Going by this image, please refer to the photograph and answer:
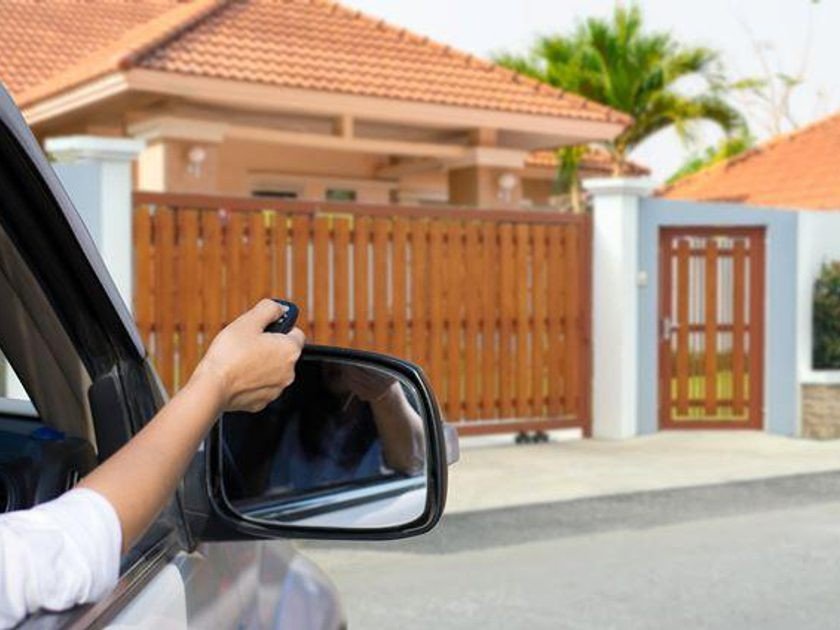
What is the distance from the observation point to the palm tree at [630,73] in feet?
68.8

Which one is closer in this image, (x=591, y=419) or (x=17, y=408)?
(x=17, y=408)

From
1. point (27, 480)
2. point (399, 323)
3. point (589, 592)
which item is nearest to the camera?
point (27, 480)

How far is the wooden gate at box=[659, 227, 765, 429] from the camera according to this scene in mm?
11047

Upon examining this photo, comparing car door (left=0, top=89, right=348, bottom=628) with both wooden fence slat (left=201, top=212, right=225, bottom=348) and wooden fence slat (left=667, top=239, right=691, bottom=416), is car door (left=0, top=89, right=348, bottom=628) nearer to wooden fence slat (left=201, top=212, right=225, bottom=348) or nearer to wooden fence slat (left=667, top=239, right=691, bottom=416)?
wooden fence slat (left=201, top=212, right=225, bottom=348)

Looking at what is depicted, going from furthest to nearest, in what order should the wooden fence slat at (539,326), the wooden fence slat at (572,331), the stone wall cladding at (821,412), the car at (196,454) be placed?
the stone wall cladding at (821,412) → the wooden fence slat at (572,331) → the wooden fence slat at (539,326) → the car at (196,454)

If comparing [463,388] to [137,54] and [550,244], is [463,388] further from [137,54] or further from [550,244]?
[137,54]

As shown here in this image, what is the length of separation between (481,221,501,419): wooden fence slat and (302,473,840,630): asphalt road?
2274 mm

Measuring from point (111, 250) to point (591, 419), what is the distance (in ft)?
14.1

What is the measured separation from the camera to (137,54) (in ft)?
40.7

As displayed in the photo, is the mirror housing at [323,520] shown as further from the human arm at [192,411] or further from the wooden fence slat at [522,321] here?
the wooden fence slat at [522,321]

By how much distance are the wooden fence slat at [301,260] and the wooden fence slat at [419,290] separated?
88 cm

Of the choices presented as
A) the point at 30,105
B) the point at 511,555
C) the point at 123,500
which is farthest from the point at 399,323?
the point at 123,500

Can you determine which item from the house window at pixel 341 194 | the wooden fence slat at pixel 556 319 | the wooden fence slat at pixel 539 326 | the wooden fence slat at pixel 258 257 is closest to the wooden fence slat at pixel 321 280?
the wooden fence slat at pixel 258 257

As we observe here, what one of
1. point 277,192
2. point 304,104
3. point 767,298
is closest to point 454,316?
point 767,298
